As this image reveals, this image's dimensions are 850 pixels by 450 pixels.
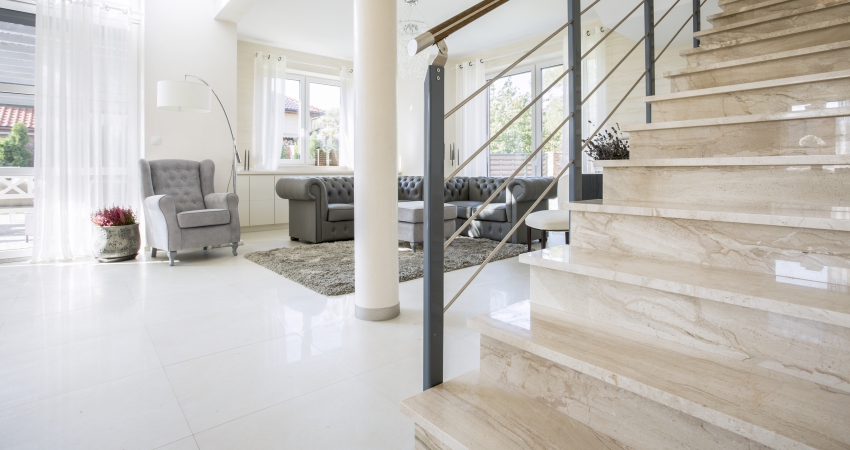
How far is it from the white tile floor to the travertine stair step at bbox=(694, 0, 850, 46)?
1.88 meters

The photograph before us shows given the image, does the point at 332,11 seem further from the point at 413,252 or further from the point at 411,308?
the point at 411,308

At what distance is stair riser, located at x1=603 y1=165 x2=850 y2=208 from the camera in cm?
121

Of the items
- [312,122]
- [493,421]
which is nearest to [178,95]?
[312,122]

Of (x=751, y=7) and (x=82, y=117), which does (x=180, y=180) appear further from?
(x=751, y=7)

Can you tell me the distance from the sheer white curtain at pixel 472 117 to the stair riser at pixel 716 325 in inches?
257

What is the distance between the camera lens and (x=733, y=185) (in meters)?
1.35

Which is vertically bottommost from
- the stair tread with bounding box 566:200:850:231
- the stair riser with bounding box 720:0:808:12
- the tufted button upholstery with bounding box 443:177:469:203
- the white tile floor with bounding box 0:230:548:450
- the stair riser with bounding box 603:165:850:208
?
the white tile floor with bounding box 0:230:548:450

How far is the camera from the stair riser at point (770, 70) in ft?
5.81

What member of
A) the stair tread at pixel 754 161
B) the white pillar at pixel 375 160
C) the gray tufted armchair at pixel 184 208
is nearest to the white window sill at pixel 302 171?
the gray tufted armchair at pixel 184 208

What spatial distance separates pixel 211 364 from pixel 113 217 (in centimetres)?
319

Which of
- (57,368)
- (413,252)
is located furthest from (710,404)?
(413,252)

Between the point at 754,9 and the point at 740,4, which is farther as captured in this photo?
the point at 740,4

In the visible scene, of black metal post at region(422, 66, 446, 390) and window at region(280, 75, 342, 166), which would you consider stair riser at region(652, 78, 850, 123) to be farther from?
window at region(280, 75, 342, 166)

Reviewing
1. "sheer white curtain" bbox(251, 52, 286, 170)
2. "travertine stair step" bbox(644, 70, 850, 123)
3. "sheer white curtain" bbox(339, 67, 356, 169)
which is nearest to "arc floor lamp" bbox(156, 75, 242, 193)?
"sheer white curtain" bbox(251, 52, 286, 170)
